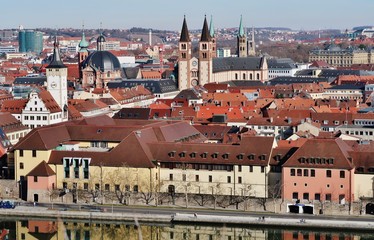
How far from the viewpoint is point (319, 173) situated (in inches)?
1859

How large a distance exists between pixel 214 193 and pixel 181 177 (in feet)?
6.68

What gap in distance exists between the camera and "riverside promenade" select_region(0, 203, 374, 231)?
145 feet

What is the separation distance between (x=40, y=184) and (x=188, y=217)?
32.1 ft

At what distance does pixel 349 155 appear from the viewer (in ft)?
157

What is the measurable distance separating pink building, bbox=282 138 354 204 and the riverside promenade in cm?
167

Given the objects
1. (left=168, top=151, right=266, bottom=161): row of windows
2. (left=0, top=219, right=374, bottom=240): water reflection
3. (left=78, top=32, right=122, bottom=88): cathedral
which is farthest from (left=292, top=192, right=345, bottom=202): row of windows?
(left=78, top=32, right=122, bottom=88): cathedral

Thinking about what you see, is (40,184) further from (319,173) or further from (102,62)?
(102,62)

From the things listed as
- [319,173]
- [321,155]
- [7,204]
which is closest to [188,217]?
[319,173]

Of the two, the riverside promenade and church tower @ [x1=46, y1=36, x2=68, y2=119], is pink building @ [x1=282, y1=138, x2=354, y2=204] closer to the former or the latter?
the riverside promenade

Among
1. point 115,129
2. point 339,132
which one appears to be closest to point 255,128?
point 339,132

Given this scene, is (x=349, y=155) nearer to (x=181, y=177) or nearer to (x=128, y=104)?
(x=181, y=177)

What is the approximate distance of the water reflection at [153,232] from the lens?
143 feet

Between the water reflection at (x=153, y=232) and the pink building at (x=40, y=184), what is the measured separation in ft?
13.9

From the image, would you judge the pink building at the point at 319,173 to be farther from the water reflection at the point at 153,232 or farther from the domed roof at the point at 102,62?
the domed roof at the point at 102,62
